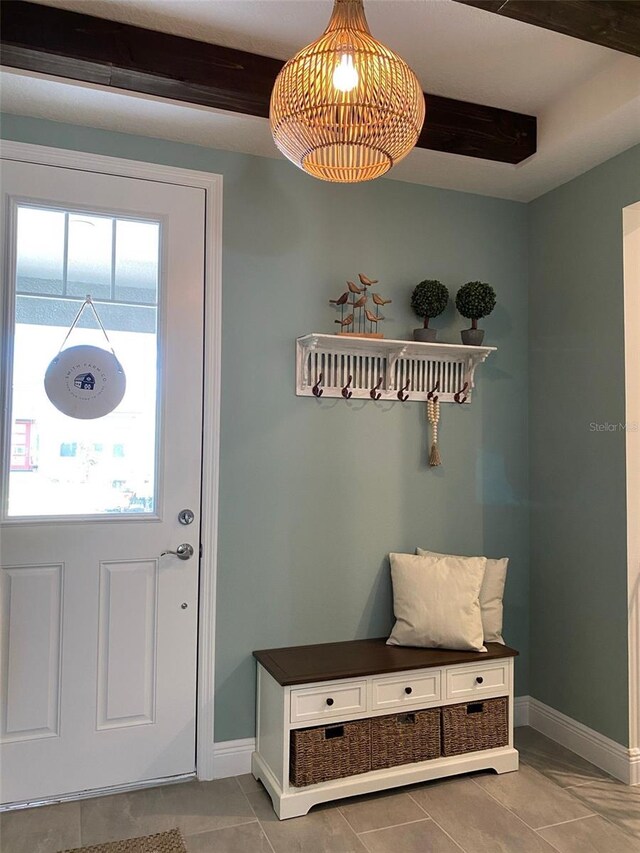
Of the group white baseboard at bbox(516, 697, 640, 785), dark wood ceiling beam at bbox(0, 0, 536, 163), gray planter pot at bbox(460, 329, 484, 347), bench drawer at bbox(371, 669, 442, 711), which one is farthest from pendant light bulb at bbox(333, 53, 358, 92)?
white baseboard at bbox(516, 697, 640, 785)

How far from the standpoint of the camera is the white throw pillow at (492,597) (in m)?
2.85

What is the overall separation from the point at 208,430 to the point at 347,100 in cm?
146

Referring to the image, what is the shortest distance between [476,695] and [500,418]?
125cm

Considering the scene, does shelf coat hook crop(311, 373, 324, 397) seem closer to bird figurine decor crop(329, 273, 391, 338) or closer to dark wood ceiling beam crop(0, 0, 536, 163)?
bird figurine decor crop(329, 273, 391, 338)

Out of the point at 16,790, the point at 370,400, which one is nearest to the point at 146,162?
the point at 370,400

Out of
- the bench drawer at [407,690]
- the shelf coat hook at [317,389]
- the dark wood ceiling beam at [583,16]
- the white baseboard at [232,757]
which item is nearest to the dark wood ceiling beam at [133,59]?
the dark wood ceiling beam at [583,16]

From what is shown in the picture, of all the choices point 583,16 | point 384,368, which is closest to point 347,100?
point 583,16

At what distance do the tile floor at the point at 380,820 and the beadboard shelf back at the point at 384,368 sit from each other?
157cm

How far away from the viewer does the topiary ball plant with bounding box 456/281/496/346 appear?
9.52ft

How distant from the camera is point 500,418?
10.4 ft

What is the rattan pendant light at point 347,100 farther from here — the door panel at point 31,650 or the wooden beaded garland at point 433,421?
the door panel at point 31,650

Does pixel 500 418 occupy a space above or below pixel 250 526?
above

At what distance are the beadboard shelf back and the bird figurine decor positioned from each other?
0.09 meters

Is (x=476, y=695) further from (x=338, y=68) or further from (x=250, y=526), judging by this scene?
(x=338, y=68)
